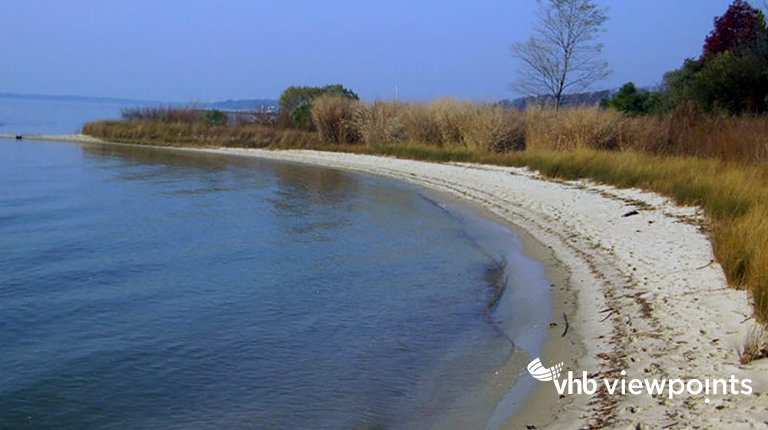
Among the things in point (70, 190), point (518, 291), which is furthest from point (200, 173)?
point (518, 291)

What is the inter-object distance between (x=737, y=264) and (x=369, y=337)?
12.6 feet

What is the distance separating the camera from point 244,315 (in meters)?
8.57

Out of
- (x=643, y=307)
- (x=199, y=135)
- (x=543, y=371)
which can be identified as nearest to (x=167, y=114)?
(x=199, y=135)

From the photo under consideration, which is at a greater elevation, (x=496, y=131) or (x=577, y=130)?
(x=577, y=130)

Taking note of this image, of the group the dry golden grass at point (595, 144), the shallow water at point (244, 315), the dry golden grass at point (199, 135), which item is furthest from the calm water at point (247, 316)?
the dry golden grass at point (199, 135)

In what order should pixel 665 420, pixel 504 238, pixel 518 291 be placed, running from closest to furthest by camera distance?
pixel 665 420 → pixel 518 291 → pixel 504 238

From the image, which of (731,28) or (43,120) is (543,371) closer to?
(731,28)

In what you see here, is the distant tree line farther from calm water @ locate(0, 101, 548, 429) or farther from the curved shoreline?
calm water @ locate(0, 101, 548, 429)

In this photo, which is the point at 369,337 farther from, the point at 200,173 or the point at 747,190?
the point at 200,173

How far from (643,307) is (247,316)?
4.36 m

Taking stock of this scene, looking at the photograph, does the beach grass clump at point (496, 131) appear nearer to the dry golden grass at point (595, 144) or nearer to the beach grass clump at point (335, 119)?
the dry golden grass at point (595, 144)

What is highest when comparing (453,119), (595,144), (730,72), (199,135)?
(730,72)

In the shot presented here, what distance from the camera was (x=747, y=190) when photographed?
11453mm
